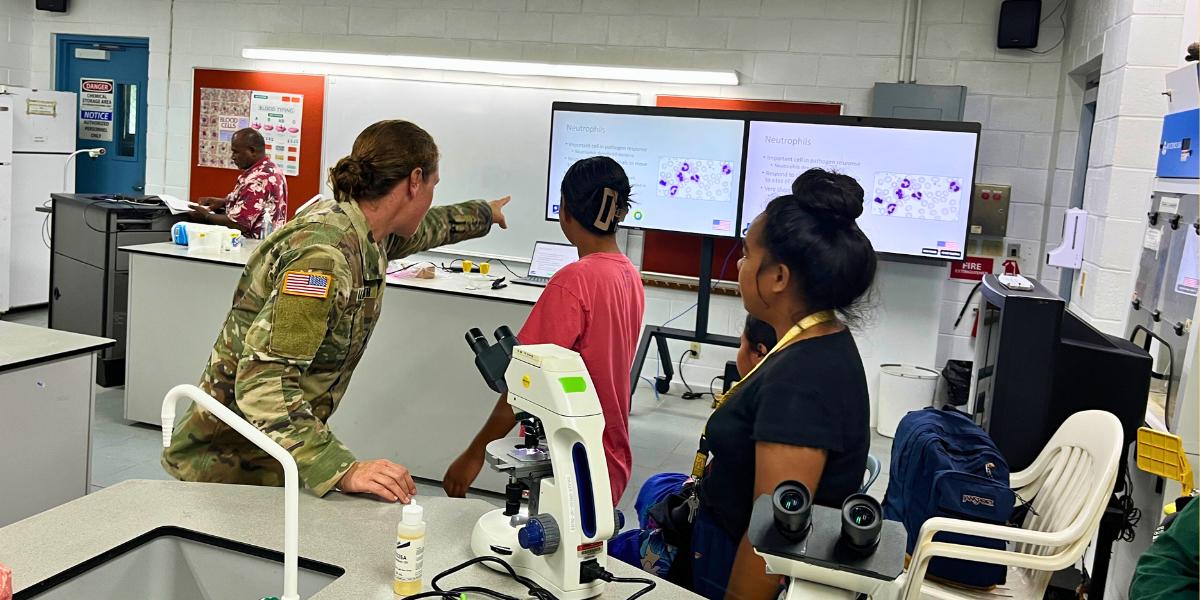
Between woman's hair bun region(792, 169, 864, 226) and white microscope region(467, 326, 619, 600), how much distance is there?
541 mm

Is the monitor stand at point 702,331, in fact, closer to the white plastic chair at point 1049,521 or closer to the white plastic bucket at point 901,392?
the white plastic bucket at point 901,392

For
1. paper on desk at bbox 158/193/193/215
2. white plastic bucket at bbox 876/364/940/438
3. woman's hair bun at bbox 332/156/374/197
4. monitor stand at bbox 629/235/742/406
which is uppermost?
woman's hair bun at bbox 332/156/374/197

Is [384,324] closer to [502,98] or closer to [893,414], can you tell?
[502,98]

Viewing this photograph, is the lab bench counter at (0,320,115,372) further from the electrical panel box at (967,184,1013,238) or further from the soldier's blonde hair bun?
the electrical panel box at (967,184,1013,238)

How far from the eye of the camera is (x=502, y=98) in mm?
6324

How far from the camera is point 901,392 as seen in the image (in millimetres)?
5473

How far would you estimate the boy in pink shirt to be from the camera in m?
2.27

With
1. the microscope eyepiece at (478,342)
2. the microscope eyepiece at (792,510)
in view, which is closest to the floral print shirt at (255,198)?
the microscope eyepiece at (478,342)

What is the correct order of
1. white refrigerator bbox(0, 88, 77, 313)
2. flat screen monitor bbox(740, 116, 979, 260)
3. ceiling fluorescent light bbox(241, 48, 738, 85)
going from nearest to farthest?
flat screen monitor bbox(740, 116, 979, 260), ceiling fluorescent light bbox(241, 48, 738, 85), white refrigerator bbox(0, 88, 77, 313)

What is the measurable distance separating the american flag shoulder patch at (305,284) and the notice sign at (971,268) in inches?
182

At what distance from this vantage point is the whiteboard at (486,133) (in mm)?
6297

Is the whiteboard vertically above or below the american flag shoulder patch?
above

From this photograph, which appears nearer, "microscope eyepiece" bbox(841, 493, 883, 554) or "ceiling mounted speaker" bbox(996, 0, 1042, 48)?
"microscope eyepiece" bbox(841, 493, 883, 554)

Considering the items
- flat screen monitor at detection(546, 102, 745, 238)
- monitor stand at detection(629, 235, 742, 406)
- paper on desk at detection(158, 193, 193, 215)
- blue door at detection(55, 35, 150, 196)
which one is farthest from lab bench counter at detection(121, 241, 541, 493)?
blue door at detection(55, 35, 150, 196)
